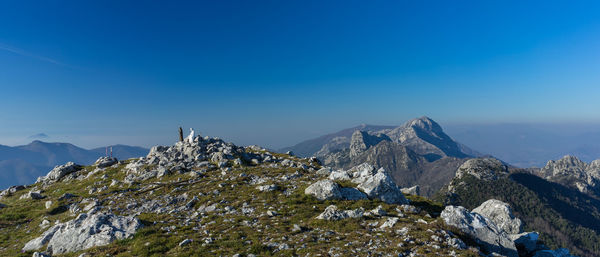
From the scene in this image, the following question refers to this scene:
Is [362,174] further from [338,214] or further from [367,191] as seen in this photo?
[338,214]

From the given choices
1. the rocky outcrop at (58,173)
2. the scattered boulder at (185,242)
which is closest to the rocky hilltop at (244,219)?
the scattered boulder at (185,242)

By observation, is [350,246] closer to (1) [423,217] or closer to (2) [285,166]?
(1) [423,217]

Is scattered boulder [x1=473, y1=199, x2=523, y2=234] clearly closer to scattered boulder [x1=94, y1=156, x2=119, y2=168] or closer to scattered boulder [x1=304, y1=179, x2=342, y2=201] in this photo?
scattered boulder [x1=304, y1=179, x2=342, y2=201]

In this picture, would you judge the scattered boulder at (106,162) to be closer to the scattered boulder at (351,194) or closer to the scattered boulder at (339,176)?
the scattered boulder at (339,176)

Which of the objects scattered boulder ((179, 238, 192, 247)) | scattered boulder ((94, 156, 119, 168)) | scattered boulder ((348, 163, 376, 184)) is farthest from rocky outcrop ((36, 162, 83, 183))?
scattered boulder ((348, 163, 376, 184))

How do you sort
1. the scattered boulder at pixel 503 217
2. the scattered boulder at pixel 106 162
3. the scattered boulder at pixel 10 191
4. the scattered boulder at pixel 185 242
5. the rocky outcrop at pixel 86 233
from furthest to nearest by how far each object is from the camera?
the scattered boulder at pixel 106 162, the scattered boulder at pixel 10 191, the scattered boulder at pixel 503 217, the rocky outcrop at pixel 86 233, the scattered boulder at pixel 185 242

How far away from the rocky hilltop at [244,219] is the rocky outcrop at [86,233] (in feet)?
0.26

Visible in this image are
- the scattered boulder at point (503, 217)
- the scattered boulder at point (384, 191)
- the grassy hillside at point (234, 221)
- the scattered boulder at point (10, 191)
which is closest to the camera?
→ the grassy hillside at point (234, 221)

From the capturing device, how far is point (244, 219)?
2244 cm

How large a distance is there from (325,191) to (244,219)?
9.10 meters

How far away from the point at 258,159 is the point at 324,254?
35.0m

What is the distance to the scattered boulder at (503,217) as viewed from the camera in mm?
26469

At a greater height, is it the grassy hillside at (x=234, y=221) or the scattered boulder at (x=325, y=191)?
the scattered boulder at (x=325, y=191)

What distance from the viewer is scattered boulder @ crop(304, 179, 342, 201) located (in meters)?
26.8
